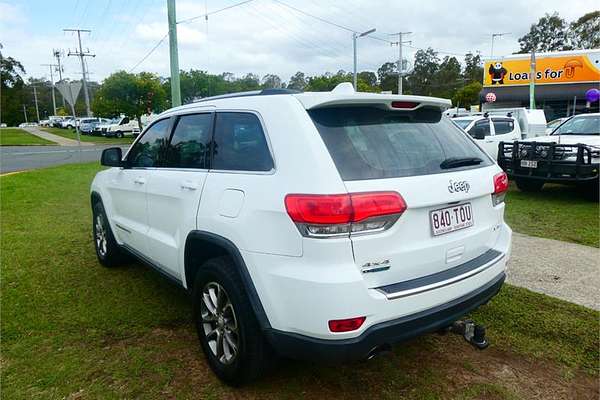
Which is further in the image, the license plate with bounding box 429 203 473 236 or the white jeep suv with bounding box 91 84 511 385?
the license plate with bounding box 429 203 473 236

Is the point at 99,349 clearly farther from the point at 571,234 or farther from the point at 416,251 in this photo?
the point at 571,234

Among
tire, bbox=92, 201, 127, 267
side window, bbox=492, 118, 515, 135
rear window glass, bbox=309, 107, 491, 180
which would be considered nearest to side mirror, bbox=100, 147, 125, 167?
tire, bbox=92, 201, 127, 267

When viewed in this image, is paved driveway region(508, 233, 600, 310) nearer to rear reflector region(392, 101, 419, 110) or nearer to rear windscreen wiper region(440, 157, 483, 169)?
rear windscreen wiper region(440, 157, 483, 169)

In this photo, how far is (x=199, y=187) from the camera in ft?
9.56

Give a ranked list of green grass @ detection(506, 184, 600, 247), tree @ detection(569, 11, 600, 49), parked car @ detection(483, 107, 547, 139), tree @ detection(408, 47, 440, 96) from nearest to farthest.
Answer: green grass @ detection(506, 184, 600, 247) < parked car @ detection(483, 107, 547, 139) < tree @ detection(569, 11, 600, 49) < tree @ detection(408, 47, 440, 96)

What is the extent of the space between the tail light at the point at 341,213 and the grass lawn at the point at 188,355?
115 centimetres

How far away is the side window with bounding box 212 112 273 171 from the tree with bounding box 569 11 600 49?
65292 mm

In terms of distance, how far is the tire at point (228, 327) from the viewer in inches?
98.7

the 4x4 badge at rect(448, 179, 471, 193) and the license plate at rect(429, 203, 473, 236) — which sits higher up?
the 4x4 badge at rect(448, 179, 471, 193)

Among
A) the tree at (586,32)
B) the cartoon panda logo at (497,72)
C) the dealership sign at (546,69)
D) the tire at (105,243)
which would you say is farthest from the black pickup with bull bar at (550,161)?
the tree at (586,32)

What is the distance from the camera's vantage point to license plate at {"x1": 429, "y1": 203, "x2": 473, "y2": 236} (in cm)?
243

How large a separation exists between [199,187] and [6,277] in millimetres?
3191

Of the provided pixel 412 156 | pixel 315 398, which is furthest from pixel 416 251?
pixel 315 398

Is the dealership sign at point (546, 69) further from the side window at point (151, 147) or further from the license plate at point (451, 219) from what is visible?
the license plate at point (451, 219)
